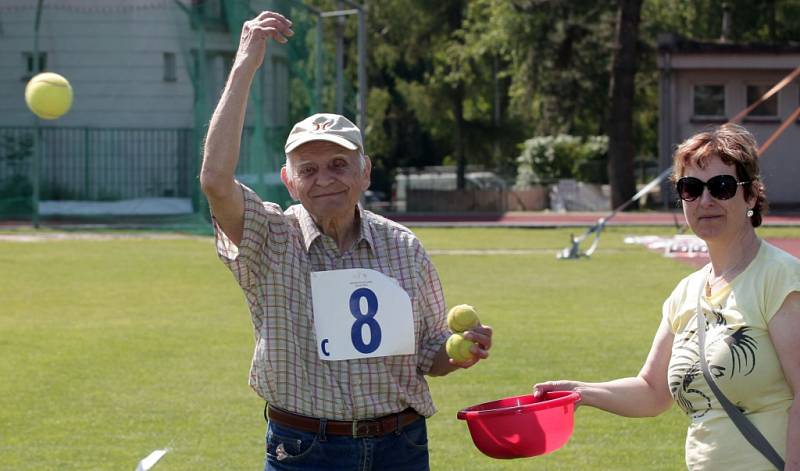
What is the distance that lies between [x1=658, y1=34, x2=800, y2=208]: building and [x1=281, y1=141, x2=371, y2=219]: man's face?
39.9 m

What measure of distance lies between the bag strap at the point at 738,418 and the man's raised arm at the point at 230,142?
60.3 inches

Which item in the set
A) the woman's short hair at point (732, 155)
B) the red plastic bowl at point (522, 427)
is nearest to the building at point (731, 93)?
the woman's short hair at point (732, 155)

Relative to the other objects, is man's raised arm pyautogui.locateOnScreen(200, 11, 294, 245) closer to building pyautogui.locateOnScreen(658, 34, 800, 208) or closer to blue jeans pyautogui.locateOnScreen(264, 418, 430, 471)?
blue jeans pyautogui.locateOnScreen(264, 418, 430, 471)

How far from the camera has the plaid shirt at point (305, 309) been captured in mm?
4434

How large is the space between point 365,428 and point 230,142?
104 cm

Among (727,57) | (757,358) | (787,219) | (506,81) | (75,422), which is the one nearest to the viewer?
(757,358)

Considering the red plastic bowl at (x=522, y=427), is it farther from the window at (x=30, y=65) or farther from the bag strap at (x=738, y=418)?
the window at (x=30, y=65)

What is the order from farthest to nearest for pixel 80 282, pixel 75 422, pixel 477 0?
pixel 477 0, pixel 80 282, pixel 75 422

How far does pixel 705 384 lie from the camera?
13.9ft

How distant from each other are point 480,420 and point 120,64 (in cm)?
3080

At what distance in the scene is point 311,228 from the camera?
4.58 metres

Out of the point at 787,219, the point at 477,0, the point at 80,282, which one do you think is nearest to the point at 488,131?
the point at 477,0

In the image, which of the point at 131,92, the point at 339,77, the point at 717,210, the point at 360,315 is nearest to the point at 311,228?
the point at 360,315

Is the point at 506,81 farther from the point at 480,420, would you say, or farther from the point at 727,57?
the point at 480,420
